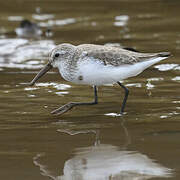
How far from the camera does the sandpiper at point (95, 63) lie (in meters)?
7.35

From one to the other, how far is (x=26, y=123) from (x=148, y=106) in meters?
1.69

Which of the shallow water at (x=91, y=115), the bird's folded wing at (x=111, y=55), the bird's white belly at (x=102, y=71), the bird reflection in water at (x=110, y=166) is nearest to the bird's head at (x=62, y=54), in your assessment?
the bird's folded wing at (x=111, y=55)

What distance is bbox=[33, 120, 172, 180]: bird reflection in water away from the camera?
5424 mm

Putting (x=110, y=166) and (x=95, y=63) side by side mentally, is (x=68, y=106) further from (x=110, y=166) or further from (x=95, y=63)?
(x=110, y=166)

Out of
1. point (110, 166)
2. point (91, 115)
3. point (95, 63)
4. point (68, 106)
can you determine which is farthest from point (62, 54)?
point (110, 166)

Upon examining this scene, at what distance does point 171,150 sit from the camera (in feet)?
19.9

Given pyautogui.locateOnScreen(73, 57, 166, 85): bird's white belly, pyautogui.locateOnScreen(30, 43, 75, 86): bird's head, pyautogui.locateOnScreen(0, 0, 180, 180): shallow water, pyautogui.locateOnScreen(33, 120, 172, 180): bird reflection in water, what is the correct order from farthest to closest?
pyautogui.locateOnScreen(30, 43, 75, 86): bird's head
pyautogui.locateOnScreen(73, 57, 166, 85): bird's white belly
pyautogui.locateOnScreen(0, 0, 180, 180): shallow water
pyautogui.locateOnScreen(33, 120, 172, 180): bird reflection in water

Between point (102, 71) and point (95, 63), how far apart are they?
14 cm

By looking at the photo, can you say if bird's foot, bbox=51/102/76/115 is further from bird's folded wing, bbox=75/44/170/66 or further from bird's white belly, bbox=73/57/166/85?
bird's folded wing, bbox=75/44/170/66

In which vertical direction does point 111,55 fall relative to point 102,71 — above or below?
above

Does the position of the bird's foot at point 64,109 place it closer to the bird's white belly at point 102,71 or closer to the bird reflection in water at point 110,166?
the bird's white belly at point 102,71

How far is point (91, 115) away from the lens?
25.3 feet

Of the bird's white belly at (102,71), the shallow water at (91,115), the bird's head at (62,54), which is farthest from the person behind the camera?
Answer: the bird's head at (62,54)

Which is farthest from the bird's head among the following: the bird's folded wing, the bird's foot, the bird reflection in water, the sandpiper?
the bird reflection in water
